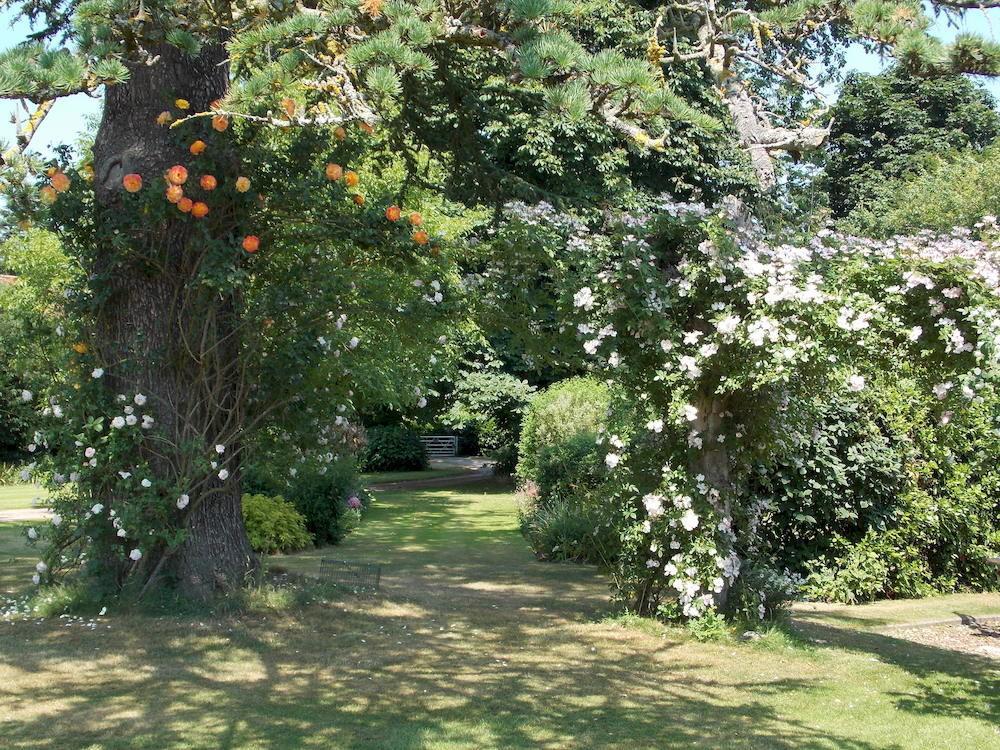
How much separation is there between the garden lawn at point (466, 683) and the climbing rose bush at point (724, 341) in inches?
A: 26.3

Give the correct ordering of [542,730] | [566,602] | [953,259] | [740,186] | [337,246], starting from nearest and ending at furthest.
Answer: [542,730], [953,259], [337,246], [566,602], [740,186]

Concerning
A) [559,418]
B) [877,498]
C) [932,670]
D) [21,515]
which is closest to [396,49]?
[932,670]

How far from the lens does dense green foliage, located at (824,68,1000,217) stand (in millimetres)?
34438

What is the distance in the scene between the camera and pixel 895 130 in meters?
36.0

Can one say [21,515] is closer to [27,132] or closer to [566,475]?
[566,475]

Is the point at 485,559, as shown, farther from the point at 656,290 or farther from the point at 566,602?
the point at 656,290

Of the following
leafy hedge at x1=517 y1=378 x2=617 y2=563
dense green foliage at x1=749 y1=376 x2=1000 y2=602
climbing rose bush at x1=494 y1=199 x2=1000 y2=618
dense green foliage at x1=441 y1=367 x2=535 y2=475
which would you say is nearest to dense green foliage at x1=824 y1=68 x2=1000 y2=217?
dense green foliage at x1=441 y1=367 x2=535 y2=475

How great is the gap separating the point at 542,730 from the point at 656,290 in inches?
130

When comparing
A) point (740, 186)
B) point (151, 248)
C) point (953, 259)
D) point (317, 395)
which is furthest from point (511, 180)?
point (740, 186)

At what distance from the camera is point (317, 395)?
8.37m

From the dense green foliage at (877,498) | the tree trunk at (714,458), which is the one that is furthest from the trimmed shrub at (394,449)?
the tree trunk at (714,458)

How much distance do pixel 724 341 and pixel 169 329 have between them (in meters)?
4.14

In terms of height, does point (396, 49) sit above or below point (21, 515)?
above

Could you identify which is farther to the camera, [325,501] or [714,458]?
[325,501]
